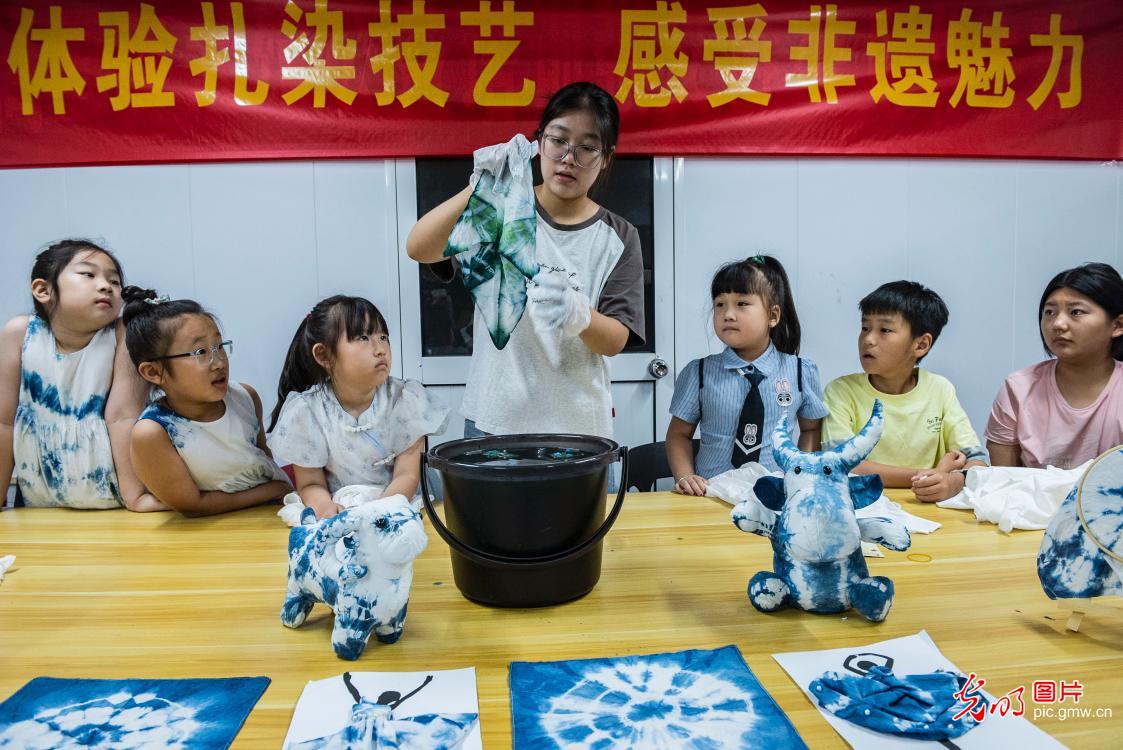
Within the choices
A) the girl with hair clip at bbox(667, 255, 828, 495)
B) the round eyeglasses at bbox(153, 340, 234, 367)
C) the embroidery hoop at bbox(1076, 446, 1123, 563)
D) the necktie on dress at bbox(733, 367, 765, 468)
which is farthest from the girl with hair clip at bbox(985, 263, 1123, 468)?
the round eyeglasses at bbox(153, 340, 234, 367)

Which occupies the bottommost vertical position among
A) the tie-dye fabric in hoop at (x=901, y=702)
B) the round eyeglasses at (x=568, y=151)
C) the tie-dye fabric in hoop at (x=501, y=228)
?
the tie-dye fabric in hoop at (x=901, y=702)

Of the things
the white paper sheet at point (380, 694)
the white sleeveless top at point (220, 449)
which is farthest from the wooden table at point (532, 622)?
the white sleeveless top at point (220, 449)

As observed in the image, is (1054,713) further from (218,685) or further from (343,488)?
(343,488)

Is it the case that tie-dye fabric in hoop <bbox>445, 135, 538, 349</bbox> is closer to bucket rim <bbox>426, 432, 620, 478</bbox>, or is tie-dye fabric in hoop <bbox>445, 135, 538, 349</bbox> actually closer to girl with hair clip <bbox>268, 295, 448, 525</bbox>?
bucket rim <bbox>426, 432, 620, 478</bbox>

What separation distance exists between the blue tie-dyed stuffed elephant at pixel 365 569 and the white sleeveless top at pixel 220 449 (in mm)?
708

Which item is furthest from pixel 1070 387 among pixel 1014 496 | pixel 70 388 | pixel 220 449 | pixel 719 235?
pixel 70 388

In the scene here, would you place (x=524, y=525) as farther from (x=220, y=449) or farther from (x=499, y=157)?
(x=220, y=449)

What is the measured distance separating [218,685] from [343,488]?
2.23ft

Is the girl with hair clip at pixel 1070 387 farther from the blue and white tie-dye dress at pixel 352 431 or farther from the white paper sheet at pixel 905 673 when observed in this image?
the blue and white tie-dye dress at pixel 352 431

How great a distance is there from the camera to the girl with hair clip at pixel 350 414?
141 centimetres

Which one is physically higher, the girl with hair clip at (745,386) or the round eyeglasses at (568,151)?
the round eyeglasses at (568,151)

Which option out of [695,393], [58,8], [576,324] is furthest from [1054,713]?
[58,8]

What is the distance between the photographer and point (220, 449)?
56.0 inches

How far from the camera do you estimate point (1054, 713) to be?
657 mm
